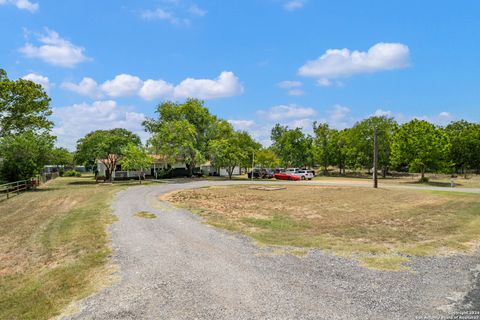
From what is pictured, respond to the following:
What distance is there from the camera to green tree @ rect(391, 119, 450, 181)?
43.4 m

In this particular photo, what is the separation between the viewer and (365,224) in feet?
51.0

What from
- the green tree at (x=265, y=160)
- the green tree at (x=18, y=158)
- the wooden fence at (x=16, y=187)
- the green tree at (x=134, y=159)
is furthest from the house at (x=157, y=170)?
the green tree at (x=18, y=158)

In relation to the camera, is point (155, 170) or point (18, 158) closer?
point (18, 158)

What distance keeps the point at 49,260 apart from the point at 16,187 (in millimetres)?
28240

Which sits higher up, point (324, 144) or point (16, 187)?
point (324, 144)

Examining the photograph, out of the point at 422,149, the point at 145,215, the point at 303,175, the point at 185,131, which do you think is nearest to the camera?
the point at 145,215

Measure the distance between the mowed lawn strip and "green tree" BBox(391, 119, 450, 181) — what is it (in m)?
40.9

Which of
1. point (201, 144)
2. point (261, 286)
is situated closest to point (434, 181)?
point (201, 144)

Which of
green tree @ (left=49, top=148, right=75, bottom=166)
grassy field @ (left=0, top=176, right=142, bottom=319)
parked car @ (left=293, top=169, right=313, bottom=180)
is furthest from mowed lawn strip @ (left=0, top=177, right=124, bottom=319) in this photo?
parked car @ (left=293, top=169, right=313, bottom=180)

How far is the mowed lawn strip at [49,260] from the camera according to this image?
23.6ft

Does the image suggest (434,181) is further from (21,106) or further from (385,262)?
(21,106)

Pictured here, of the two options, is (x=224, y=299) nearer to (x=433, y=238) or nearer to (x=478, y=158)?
(x=433, y=238)

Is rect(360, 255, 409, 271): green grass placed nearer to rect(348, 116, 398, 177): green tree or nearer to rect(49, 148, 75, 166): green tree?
rect(49, 148, 75, 166): green tree

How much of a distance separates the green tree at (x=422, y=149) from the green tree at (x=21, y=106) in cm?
4581
